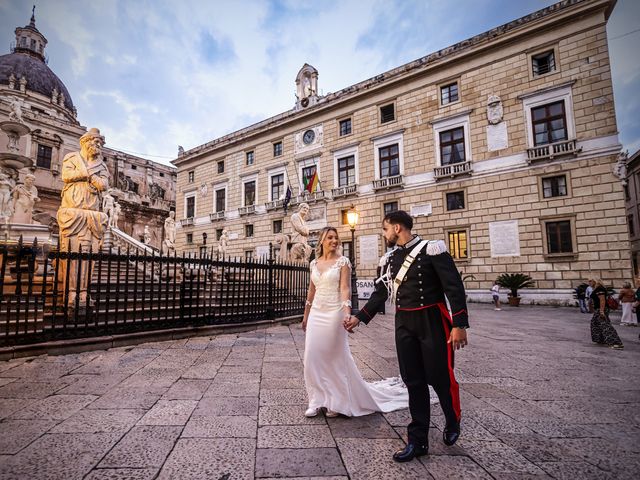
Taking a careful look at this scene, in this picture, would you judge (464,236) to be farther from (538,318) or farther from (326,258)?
(326,258)

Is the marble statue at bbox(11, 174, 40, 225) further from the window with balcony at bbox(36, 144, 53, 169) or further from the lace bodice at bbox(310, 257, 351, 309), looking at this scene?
the window with balcony at bbox(36, 144, 53, 169)

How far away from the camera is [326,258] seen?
348 centimetres

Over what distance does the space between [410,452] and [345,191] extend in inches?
805

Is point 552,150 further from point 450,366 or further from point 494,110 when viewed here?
point 450,366

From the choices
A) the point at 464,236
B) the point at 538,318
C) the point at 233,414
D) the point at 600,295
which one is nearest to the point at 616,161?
the point at 464,236

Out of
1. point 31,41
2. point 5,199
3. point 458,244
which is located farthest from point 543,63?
point 31,41

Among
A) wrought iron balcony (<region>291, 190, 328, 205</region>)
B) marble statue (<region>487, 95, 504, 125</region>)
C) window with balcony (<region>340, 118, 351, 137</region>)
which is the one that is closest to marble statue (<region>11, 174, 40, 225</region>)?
wrought iron balcony (<region>291, 190, 328, 205</region>)

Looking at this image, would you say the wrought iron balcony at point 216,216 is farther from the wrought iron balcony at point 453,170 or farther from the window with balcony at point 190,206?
the wrought iron balcony at point 453,170

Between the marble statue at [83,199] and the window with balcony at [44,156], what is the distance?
31.9 m

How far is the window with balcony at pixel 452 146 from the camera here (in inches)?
729

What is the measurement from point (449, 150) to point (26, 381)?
20054mm

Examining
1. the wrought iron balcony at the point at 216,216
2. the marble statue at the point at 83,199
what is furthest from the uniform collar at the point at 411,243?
the wrought iron balcony at the point at 216,216

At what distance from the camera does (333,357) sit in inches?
123

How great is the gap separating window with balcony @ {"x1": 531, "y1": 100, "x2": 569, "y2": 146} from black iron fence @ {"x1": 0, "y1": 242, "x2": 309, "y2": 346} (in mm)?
14868
